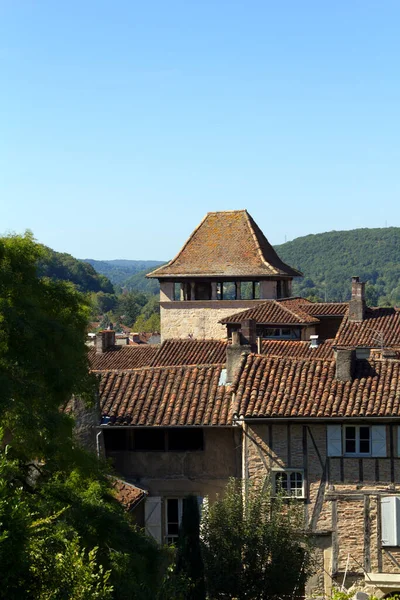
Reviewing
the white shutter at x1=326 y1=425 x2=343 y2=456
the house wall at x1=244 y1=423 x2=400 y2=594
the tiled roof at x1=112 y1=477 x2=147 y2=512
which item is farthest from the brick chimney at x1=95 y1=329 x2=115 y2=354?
the white shutter at x1=326 y1=425 x2=343 y2=456

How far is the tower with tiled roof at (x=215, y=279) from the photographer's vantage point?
2269 inches

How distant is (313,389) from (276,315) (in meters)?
24.3

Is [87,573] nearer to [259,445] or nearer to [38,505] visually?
[38,505]

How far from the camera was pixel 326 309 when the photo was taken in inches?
2153

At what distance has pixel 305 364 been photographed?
27453mm

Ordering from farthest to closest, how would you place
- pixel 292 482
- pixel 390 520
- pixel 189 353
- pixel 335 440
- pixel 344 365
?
pixel 189 353
pixel 344 365
pixel 292 482
pixel 335 440
pixel 390 520

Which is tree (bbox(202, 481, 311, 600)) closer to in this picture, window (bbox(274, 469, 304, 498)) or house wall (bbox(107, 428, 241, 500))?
window (bbox(274, 469, 304, 498))

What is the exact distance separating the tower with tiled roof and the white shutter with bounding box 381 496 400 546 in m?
31.1

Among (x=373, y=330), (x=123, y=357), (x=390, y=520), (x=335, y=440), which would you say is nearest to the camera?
(x=390, y=520)

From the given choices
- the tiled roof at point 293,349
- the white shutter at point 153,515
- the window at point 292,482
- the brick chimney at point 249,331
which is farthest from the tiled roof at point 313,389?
the brick chimney at point 249,331

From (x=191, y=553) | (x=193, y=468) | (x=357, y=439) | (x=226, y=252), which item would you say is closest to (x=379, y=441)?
(x=357, y=439)

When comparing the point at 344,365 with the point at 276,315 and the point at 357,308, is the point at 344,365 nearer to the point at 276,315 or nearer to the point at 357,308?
the point at 357,308

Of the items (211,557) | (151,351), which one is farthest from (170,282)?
(211,557)

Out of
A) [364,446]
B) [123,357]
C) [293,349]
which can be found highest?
[293,349]
